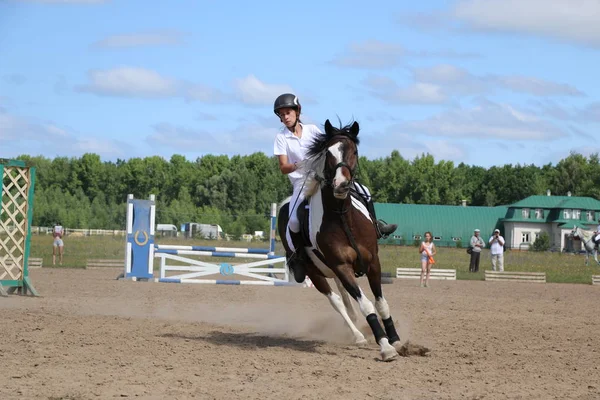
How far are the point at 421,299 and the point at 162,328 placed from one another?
1003 centimetres

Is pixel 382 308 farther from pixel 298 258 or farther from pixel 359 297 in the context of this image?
pixel 298 258

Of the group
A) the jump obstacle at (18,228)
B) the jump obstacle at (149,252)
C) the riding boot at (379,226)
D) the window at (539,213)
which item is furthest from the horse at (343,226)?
the window at (539,213)

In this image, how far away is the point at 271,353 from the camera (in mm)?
9297

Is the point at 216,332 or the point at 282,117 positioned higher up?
the point at 282,117

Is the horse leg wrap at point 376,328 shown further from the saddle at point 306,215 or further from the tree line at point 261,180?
the tree line at point 261,180

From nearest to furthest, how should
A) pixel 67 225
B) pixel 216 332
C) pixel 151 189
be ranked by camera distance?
pixel 216 332 → pixel 67 225 → pixel 151 189

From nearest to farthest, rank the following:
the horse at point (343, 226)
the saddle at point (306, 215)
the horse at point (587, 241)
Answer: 1. the horse at point (343, 226)
2. the saddle at point (306, 215)
3. the horse at point (587, 241)

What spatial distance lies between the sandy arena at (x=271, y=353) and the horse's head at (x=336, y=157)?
1.95 meters

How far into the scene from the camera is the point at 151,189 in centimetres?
11244

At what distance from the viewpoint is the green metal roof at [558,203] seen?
9831 centimetres

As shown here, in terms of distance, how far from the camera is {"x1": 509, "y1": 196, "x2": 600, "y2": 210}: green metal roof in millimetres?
98312

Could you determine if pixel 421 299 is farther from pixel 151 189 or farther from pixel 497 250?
pixel 151 189

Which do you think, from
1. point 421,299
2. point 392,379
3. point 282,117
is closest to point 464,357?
point 392,379

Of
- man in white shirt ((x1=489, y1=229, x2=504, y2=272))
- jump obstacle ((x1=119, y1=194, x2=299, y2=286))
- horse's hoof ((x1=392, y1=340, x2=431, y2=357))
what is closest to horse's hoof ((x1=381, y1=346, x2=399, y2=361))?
horse's hoof ((x1=392, y1=340, x2=431, y2=357))
